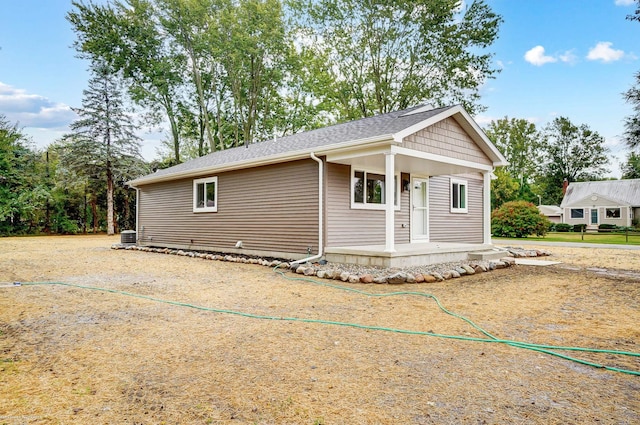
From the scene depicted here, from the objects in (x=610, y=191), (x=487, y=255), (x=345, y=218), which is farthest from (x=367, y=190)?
(x=610, y=191)

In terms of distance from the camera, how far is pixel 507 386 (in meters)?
2.57

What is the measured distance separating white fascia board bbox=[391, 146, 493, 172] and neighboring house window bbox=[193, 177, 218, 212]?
653 centimetres

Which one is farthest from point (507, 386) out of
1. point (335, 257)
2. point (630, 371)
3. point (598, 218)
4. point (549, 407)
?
point (598, 218)

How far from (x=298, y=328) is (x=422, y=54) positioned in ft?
72.8

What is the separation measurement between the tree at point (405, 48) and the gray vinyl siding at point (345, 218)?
47.0 feet

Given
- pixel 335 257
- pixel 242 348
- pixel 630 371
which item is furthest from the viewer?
pixel 335 257

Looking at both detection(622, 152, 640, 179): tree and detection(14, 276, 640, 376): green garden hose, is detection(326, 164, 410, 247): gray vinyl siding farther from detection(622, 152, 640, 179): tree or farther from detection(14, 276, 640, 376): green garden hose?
detection(622, 152, 640, 179): tree

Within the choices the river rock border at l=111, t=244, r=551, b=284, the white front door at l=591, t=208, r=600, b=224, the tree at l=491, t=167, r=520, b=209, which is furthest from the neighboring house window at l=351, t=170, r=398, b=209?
the white front door at l=591, t=208, r=600, b=224

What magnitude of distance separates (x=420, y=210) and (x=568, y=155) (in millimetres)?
46423

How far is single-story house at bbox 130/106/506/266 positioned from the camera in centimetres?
859

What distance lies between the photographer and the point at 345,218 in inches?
Answer: 373

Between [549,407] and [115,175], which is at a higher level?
[115,175]

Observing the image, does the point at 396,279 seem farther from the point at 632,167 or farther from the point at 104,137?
the point at 632,167

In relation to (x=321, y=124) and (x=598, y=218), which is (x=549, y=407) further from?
(x=598, y=218)
